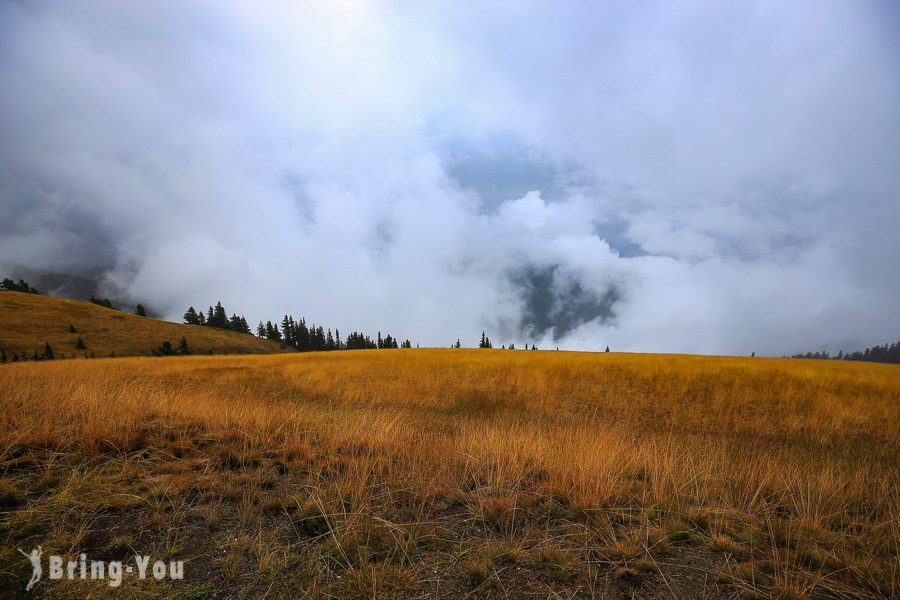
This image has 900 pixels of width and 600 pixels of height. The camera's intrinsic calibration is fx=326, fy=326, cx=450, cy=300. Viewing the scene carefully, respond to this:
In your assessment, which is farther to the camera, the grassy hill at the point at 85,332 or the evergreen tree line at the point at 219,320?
the evergreen tree line at the point at 219,320

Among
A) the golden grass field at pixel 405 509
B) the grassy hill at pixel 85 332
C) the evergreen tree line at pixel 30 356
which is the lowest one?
the evergreen tree line at pixel 30 356

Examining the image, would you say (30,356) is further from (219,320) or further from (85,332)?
(219,320)

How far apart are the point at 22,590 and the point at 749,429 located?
12.4 metres

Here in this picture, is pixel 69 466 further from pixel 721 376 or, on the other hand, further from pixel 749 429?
pixel 721 376

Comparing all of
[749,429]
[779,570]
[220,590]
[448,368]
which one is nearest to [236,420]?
[220,590]

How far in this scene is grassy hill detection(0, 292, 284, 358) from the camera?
153 feet

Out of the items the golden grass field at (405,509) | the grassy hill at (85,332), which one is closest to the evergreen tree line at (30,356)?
the grassy hill at (85,332)

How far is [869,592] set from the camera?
7.98 ft

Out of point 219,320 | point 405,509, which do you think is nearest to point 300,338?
point 219,320

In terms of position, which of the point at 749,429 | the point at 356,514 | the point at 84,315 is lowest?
the point at 749,429

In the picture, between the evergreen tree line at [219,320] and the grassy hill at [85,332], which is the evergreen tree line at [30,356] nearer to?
the grassy hill at [85,332]

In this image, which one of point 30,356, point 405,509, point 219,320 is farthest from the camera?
point 219,320

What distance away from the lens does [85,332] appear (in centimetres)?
5344

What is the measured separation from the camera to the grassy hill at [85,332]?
46.6 metres
